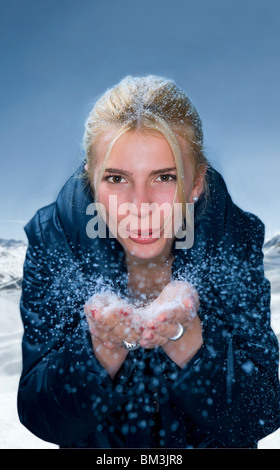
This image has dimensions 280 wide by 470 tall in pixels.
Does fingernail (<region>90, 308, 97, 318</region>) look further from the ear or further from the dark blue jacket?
the ear

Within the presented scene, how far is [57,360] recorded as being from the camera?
72cm

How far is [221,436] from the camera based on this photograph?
0.73m

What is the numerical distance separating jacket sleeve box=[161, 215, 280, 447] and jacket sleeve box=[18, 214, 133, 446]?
4.9 inches

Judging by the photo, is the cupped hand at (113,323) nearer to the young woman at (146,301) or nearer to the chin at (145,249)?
the young woman at (146,301)

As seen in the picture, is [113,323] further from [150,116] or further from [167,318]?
[150,116]

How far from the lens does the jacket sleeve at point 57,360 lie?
2.25 feet

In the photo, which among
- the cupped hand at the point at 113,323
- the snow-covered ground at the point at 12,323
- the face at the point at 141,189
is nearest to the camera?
the cupped hand at the point at 113,323

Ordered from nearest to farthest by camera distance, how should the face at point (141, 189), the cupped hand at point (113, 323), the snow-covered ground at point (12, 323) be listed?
the cupped hand at point (113, 323) → the face at point (141, 189) → the snow-covered ground at point (12, 323)

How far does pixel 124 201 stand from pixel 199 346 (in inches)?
10.8

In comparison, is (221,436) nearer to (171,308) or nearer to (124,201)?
(171,308)

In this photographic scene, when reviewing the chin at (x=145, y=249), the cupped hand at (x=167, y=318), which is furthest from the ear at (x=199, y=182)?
the cupped hand at (x=167, y=318)

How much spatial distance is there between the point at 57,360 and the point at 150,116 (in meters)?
0.43

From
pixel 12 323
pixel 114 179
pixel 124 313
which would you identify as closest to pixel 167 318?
pixel 124 313

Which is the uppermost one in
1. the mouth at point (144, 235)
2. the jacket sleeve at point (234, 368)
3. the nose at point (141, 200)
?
the nose at point (141, 200)
